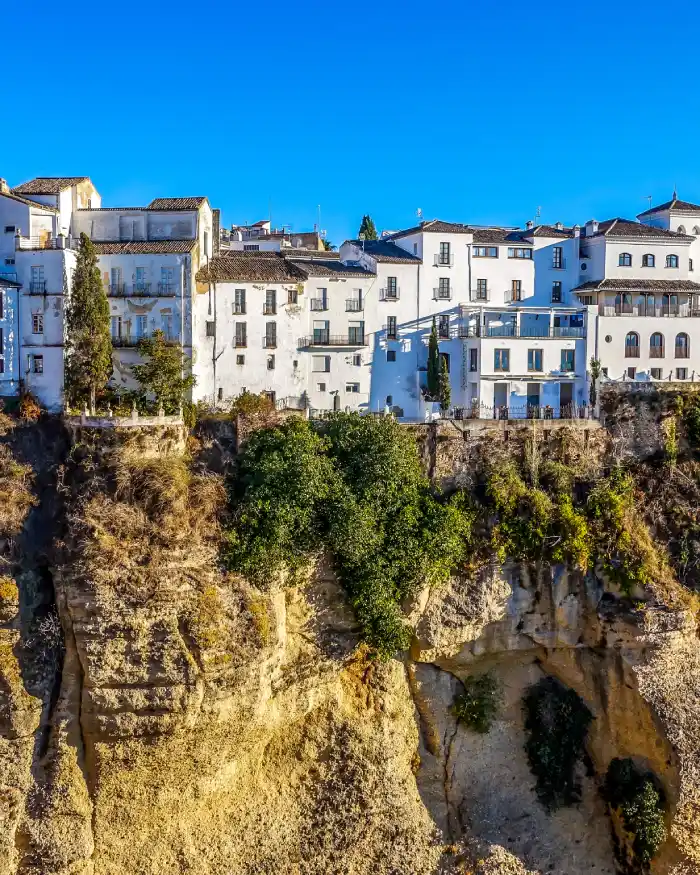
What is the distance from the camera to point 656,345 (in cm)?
3606

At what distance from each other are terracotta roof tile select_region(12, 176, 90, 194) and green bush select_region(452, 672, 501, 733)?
22183mm

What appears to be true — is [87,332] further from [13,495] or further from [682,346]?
[682,346]

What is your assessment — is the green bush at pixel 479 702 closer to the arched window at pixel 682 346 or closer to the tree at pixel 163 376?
the tree at pixel 163 376

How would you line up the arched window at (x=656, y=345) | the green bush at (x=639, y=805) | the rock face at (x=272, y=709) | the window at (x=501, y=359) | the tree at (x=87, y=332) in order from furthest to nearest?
the arched window at (x=656, y=345)
the window at (x=501, y=359)
the tree at (x=87, y=332)
the green bush at (x=639, y=805)
the rock face at (x=272, y=709)

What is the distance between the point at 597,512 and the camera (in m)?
28.9

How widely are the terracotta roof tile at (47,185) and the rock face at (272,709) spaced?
10673mm

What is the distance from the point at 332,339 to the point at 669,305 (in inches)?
547

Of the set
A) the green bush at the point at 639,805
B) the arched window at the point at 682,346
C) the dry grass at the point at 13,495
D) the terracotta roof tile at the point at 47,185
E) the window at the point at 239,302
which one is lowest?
the green bush at the point at 639,805

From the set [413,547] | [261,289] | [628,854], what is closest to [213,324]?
[261,289]

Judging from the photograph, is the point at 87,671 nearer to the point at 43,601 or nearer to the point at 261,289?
the point at 43,601

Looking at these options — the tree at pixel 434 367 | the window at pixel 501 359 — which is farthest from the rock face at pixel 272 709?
the window at pixel 501 359

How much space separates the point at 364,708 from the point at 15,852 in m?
10.8

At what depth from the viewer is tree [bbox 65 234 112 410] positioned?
1166 inches

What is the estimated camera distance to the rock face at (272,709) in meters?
25.0
